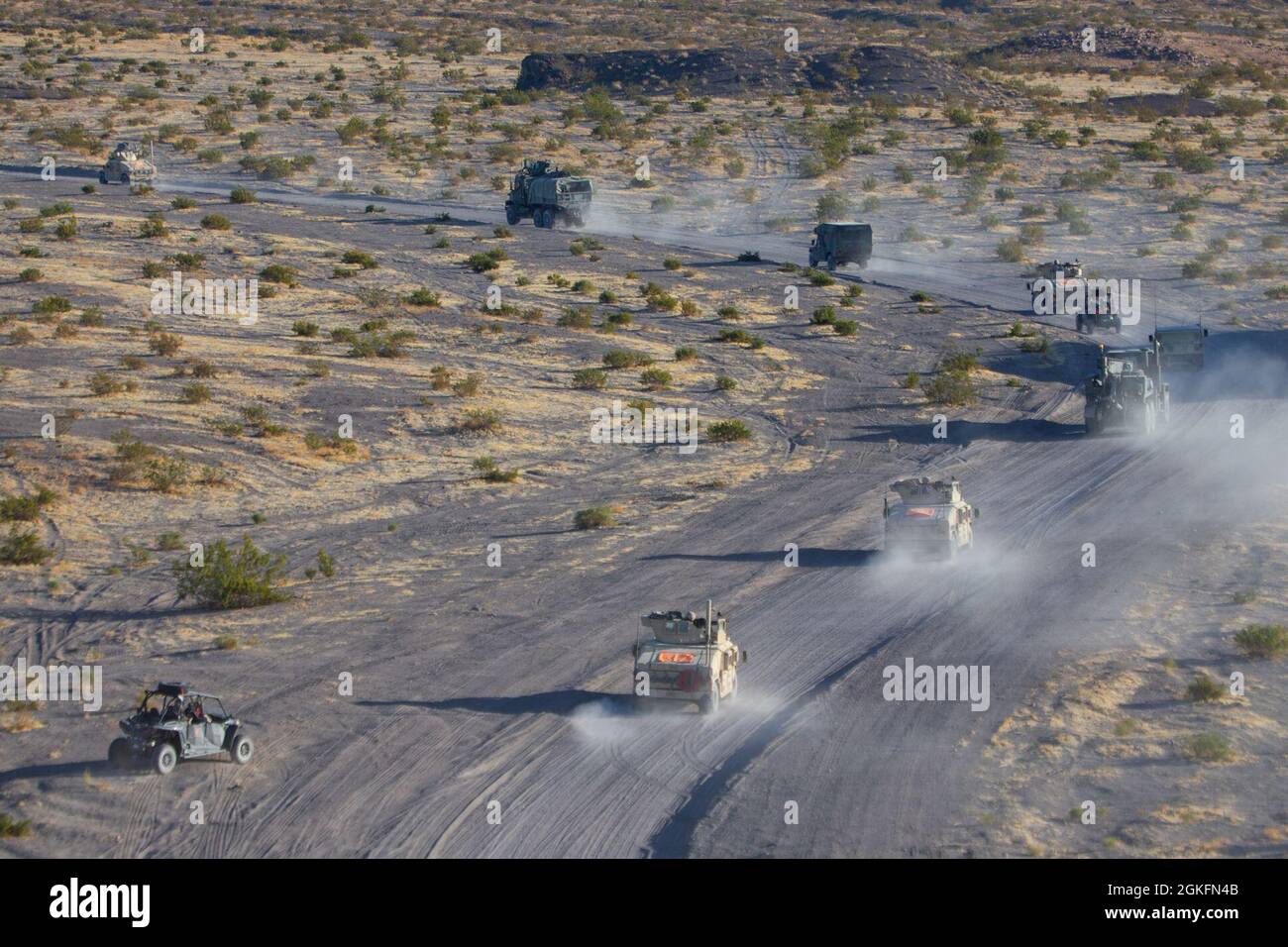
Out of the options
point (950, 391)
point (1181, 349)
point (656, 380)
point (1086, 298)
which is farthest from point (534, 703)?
point (1086, 298)

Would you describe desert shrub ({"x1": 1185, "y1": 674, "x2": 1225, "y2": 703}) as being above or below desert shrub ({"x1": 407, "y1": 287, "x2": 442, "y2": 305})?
below

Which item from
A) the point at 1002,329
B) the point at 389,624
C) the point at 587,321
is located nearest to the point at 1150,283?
the point at 1002,329

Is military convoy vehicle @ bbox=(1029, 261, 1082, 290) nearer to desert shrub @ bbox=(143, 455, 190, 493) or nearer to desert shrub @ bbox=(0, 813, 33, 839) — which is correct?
desert shrub @ bbox=(143, 455, 190, 493)

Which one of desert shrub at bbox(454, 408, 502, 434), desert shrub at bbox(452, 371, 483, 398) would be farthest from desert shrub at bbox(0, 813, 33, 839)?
desert shrub at bbox(452, 371, 483, 398)

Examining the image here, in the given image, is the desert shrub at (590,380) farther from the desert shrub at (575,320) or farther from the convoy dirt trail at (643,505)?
the desert shrub at (575,320)

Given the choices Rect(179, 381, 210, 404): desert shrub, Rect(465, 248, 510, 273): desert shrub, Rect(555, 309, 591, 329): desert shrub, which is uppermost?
Rect(465, 248, 510, 273): desert shrub

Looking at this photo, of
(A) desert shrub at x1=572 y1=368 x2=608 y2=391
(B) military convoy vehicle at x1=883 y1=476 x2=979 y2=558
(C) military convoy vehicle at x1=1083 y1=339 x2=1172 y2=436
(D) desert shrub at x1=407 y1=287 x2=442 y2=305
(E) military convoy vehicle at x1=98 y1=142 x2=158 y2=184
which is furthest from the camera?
(E) military convoy vehicle at x1=98 y1=142 x2=158 y2=184
